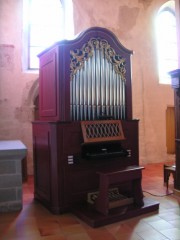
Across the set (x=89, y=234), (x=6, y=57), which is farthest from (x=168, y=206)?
(x=6, y=57)

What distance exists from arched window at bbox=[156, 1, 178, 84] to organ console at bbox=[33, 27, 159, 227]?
12.0 ft

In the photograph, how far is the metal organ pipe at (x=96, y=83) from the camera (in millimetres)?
3754

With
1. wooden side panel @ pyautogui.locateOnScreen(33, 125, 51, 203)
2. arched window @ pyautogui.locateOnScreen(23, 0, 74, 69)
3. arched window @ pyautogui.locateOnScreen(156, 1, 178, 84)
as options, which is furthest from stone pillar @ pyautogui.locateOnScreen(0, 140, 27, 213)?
arched window @ pyautogui.locateOnScreen(156, 1, 178, 84)

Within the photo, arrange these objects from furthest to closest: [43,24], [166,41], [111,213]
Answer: [166,41] → [43,24] → [111,213]

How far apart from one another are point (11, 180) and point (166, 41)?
5.87 m

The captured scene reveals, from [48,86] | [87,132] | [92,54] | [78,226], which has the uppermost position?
[92,54]

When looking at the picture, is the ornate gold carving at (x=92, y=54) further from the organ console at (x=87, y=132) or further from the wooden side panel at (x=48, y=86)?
the wooden side panel at (x=48, y=86)

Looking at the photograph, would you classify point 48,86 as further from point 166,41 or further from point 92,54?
point 166,41

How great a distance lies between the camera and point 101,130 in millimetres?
3832

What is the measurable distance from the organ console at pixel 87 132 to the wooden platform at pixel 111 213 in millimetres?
11

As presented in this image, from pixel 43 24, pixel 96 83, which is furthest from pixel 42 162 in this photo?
pixel 43 24

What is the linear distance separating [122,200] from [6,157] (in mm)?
1637

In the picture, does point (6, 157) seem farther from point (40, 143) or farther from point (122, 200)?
point (122, 200)

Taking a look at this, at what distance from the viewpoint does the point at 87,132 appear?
3.71 meters
